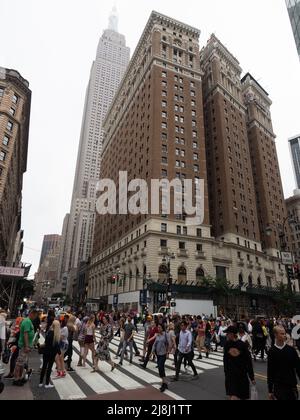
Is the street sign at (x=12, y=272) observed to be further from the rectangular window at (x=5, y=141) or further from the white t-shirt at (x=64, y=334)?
the white t-shirt at (x=64, y=334)

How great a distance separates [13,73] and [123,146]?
35.5m

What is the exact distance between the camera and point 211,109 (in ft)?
246

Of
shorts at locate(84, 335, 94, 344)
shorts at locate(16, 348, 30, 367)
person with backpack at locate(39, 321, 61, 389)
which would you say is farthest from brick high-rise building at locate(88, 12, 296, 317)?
person with backpack at locate(39, 321, 61, 389)

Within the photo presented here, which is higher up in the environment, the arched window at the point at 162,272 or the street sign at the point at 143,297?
the arched window at the point at 162,272

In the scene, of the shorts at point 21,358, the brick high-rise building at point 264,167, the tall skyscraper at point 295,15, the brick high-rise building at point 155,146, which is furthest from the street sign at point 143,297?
the tall skyscraper at point 295,15

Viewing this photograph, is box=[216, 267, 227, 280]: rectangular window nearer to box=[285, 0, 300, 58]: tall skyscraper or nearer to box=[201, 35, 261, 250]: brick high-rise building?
box=[201, 35, 261, 250]: brick high-rise building

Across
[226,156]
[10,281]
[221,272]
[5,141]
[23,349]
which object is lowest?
[23,349]

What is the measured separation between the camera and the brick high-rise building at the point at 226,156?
6209cm

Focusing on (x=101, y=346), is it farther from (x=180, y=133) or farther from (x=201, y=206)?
(x=180, y=133)

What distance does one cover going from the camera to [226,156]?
6644cm

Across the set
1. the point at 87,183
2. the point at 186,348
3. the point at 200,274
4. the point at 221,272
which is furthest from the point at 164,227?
the point at 87,183

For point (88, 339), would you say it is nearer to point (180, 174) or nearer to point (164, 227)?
point (164, 227)

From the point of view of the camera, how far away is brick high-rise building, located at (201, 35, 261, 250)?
6209cm
